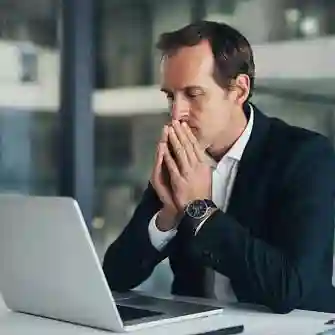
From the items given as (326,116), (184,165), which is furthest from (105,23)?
(184,165)

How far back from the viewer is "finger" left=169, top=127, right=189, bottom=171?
4.96ft

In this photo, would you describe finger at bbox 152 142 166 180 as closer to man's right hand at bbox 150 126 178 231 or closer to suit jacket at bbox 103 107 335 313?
man's right hand at bbox 150 126 178 231

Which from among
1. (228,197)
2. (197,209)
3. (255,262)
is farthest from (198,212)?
(228,197)

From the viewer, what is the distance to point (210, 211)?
54.0 inches

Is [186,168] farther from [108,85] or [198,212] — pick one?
[108,85]

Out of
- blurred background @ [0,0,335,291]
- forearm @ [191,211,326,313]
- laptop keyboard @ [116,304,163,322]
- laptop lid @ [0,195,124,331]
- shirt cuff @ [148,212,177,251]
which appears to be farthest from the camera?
blurred background @ [0,0,335,291]

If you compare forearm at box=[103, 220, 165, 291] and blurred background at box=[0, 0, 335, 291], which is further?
blurred background at box=[0, 0, 335, 291]

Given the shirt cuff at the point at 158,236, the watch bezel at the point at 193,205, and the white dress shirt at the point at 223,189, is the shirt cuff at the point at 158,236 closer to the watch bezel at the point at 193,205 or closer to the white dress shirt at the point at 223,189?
the white dress shirt at the point at 223,189

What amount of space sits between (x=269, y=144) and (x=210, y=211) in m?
0.31

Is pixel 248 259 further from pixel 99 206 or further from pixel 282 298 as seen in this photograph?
pixel 99 206

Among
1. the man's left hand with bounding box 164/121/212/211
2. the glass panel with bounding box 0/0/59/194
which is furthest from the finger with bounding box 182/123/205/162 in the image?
the glass panel with bounding box 0/0/59/194

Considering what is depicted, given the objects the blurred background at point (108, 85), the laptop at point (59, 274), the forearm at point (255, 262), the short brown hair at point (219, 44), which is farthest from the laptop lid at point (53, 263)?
the blurred background at point (108, 85)

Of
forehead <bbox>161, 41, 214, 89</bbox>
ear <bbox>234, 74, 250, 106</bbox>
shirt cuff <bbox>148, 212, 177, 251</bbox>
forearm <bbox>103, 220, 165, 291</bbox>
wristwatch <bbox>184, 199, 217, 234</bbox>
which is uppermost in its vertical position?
forehead <bbox>161, 41, 214, 89</bbox>

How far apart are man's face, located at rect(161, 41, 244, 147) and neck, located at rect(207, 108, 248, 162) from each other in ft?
0.04
